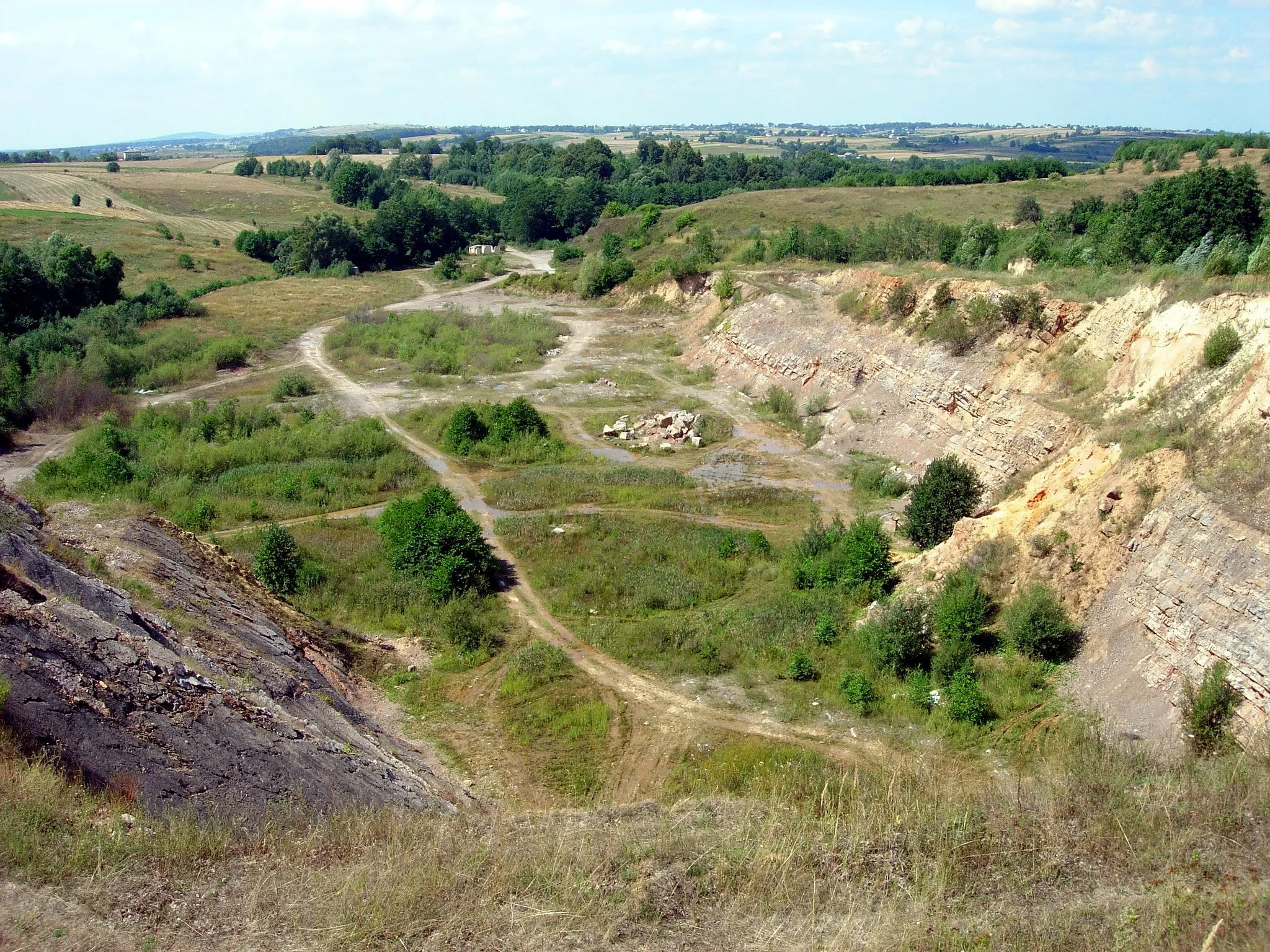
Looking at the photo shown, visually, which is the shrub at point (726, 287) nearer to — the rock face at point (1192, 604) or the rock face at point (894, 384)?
the rock face at point (894, 384)

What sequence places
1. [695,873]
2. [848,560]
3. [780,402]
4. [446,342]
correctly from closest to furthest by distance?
1. [695,873]
2. [848,560]
3. [780,402]
4. [446,342]

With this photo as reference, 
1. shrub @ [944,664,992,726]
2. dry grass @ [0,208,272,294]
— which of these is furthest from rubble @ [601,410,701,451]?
dry grass @ [0,208,272,294]

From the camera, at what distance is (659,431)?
28953mm

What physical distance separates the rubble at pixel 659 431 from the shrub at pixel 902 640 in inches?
561

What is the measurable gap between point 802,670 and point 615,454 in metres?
14.4

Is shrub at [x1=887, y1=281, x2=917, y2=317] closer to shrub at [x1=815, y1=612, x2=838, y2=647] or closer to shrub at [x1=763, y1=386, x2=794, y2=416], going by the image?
shrub at [x1=763, y1=386, x2=794, y2=416]

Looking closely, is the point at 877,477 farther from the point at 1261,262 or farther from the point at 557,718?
the point at 557,718

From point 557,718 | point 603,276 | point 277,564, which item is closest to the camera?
point 557,718

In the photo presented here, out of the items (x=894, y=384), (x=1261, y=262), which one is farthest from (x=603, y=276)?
(x=1261, y=262)

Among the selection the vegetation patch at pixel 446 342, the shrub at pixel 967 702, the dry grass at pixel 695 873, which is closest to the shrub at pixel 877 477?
the shrub at pixel 967 702

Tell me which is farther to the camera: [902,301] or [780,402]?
[780,402]

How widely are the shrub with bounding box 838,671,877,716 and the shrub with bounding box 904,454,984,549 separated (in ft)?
18.3

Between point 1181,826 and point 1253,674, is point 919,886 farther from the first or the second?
point 1253,674

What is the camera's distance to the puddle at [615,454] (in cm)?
2672
